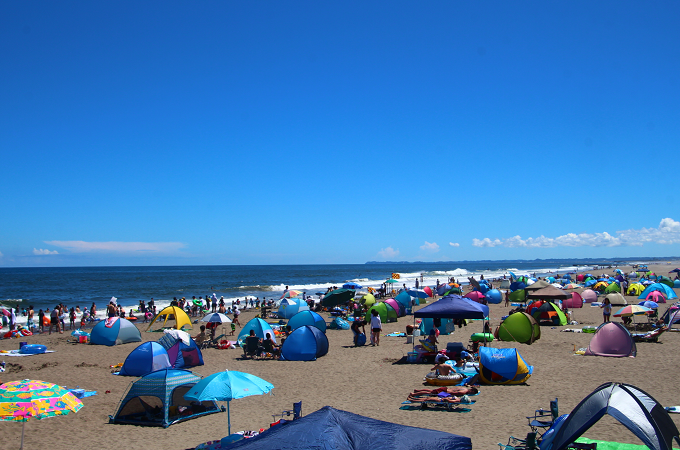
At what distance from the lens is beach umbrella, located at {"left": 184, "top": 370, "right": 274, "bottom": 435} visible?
7.88 meters

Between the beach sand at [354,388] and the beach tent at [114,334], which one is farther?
the beach tent at [114,334]

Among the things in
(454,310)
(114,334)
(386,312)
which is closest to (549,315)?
(386,312)

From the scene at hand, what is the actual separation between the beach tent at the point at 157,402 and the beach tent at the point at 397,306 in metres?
17.0

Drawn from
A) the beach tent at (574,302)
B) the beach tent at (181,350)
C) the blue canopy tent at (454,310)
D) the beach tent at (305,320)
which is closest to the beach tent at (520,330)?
the blue canopy tent at (454,310)

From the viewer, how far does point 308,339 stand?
1609cm

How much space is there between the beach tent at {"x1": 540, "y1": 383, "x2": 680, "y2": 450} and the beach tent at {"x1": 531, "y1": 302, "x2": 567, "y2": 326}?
55.5 ft

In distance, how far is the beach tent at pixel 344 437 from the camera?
460 cm

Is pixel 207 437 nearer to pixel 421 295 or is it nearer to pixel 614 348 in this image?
pixel 614 348

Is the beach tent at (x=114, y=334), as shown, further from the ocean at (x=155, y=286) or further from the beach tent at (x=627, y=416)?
the ocean at (x=155, y=286)

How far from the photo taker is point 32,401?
281 inches

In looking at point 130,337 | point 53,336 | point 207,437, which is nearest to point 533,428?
point 207,437

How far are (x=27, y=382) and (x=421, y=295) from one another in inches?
1036

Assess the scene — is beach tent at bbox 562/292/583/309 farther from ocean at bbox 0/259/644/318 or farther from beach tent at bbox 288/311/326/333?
ocean at bbox 0/259/644/318

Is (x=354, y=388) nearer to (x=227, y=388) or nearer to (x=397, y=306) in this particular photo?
(x=227, y=388)
